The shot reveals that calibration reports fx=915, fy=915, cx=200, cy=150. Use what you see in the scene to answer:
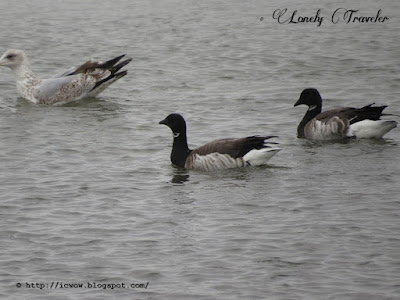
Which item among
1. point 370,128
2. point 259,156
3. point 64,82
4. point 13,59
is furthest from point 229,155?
point 13,59

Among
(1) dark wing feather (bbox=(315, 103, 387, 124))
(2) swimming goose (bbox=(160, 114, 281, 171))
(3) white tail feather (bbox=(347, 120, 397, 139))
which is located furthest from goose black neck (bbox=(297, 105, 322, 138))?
(2) swimming goose (bbox=(160, 114, 281, 171))

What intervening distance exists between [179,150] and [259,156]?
4.01ft

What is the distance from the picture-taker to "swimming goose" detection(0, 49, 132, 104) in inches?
696

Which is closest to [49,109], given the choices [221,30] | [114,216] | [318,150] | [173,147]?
[173,147]

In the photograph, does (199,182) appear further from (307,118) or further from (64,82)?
(64,82)

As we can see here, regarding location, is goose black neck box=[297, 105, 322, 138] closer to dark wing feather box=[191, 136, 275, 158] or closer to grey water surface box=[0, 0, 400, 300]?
grey water surface box=[0, 0, 400, 300]

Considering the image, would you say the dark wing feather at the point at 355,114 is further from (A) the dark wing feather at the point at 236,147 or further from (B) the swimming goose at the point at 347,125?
(A) the dark wing feather at the point at 236,147

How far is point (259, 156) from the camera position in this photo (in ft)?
43.1

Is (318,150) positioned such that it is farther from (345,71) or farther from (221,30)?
(221,30)

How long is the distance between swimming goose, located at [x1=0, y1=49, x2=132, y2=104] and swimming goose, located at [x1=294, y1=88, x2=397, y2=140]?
4.73m


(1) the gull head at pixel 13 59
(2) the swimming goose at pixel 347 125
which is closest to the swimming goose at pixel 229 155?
(2) the swimming goose at pixel 347 125

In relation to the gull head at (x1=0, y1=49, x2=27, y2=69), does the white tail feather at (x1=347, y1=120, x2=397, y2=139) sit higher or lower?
lower

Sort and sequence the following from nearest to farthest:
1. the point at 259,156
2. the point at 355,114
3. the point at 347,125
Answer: the point at 259,156 < the point at 347,125 < the point at 355,114

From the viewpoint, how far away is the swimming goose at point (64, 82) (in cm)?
1769
